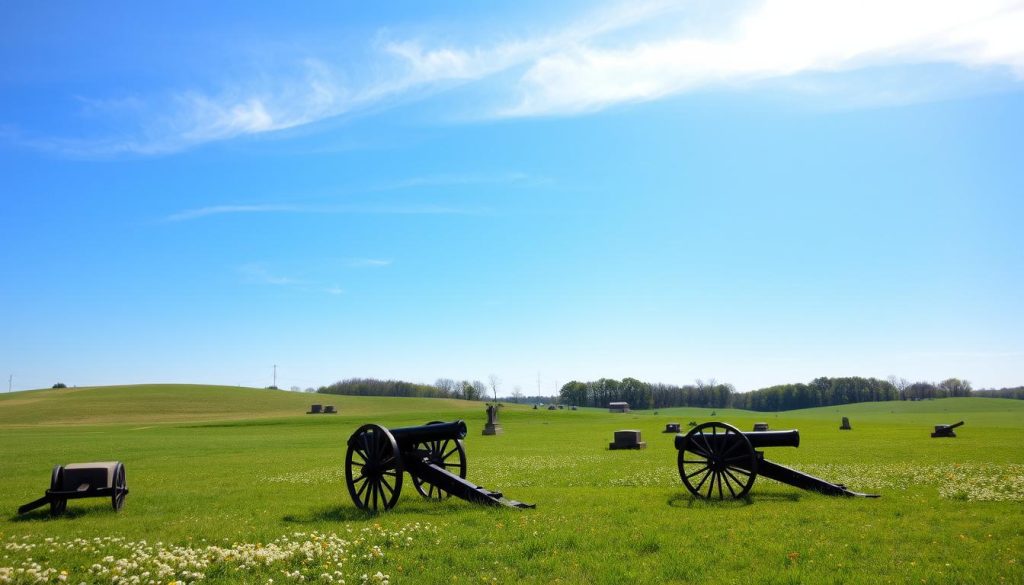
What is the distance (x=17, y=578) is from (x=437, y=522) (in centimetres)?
596

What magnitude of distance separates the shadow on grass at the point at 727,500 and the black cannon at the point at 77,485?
11.8m

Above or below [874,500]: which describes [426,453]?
above

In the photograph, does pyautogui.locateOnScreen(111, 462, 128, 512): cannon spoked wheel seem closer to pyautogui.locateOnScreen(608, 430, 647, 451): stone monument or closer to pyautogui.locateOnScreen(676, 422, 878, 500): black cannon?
pyautogui.locateOnScreen(676, 422, 878, 500): black cannon

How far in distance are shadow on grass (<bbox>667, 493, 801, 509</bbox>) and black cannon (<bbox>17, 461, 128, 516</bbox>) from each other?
38.6 ft

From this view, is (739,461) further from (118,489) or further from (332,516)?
(118,489)

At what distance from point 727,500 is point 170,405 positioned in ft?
320

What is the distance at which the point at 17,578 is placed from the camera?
8203 millimetres

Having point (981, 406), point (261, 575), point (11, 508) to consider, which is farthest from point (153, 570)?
point (981, 406)

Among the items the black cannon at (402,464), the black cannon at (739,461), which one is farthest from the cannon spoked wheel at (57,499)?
the black cannon at (739,461)

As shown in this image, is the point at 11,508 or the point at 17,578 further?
the point at 11,508

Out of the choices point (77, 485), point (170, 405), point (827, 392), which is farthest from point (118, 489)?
point (827, 392)

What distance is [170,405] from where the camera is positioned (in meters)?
95.2

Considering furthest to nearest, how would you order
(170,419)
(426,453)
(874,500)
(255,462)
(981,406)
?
(981,406) → (170,419) → (255,462) → (426,453) → (874,500)

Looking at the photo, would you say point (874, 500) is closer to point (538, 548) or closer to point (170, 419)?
point (538, 548)
